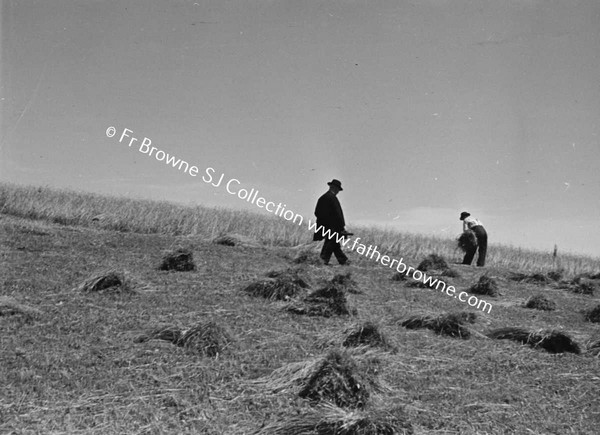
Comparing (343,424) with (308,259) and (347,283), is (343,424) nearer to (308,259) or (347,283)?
(347,283)

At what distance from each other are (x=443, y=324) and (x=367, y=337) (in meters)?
1.08

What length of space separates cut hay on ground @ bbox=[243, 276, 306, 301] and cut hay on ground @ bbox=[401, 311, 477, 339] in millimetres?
1165

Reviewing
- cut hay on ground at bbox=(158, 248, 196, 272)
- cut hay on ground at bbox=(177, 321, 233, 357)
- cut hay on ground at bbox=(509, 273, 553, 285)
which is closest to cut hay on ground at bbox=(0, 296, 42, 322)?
cut hay on ground at bbox=(177, 321, 233, 357)

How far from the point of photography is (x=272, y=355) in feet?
13.0

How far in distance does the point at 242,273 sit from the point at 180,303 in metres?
1.80

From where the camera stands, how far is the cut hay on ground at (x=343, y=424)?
274 centimetres

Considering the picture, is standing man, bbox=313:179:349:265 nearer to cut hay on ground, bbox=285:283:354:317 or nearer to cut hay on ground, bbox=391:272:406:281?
cut hay on ground, bbox=391:272:406:281

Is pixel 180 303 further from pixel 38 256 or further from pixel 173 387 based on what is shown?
pixel 38 256

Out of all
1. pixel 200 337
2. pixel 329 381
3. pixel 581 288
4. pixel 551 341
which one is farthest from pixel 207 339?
pixel 581 288

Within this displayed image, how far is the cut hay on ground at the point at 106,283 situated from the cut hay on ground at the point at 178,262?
1.31 m

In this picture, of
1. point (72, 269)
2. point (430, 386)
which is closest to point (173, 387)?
point (430, 386)

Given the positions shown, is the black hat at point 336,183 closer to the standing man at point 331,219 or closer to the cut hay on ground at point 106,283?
the standing man at point 331,219

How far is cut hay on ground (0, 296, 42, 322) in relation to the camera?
4.44 meters

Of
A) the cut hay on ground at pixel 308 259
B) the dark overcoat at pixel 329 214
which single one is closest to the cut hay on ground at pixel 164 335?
the cut hay on ground at pixel 308 259
